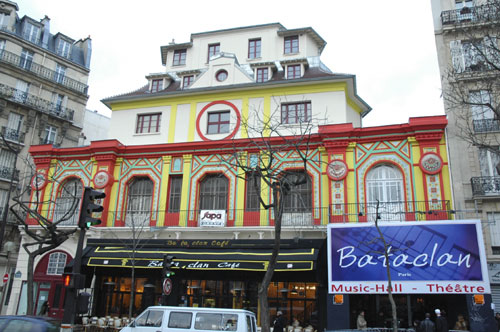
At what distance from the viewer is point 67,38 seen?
34.8 meters

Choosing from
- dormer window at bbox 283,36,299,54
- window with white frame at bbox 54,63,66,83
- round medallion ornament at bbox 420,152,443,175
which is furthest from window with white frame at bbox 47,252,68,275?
round medallion ornament at bbox 420,152,443,175

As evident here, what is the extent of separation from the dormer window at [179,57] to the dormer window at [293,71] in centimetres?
693

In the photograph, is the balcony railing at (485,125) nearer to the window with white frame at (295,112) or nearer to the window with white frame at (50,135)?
the window with white frame at (295,112)

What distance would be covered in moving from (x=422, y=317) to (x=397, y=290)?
215 cm

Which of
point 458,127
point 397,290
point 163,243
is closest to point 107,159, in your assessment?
point 163,243

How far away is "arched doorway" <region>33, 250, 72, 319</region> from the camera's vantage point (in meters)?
21.8

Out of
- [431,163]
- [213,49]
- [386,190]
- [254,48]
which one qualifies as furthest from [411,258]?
[213,49]

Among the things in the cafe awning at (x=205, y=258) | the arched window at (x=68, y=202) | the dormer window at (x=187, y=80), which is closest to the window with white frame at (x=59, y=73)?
the arched window at (x=68, y=202)

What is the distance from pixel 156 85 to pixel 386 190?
14.5 m

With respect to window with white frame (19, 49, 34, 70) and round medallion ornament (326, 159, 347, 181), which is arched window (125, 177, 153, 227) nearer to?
round medallion ornament (326, 159, 347, 181)

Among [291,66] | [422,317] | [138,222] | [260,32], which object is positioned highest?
[260,32]

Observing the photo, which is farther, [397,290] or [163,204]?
[163,204]

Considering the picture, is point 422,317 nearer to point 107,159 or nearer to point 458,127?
point 458,127

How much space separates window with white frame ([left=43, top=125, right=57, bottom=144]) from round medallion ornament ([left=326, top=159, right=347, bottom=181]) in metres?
21.3
